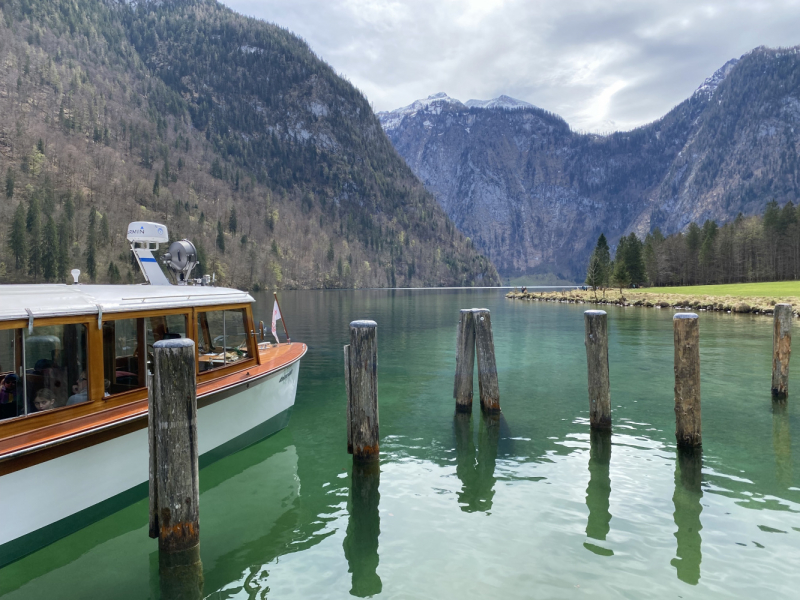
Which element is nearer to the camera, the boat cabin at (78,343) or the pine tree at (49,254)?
the boat cabin at (78,343)

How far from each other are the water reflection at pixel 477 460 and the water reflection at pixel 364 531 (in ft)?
5.27

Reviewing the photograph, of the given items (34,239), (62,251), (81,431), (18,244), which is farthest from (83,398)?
(34,239)

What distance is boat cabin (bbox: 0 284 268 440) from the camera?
24.1 ft

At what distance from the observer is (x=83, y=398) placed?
806 centimetres

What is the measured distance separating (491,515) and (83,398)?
694cm

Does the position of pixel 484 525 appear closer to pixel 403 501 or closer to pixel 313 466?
pixel 403 501

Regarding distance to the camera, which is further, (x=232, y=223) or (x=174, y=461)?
(x=232, y=223)

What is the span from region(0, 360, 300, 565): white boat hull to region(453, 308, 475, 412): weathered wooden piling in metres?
5.50

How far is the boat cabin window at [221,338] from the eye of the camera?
432 inches

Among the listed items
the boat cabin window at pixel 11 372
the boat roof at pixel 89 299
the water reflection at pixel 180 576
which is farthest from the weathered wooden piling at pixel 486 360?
the boat cabin window at pixel 11 372

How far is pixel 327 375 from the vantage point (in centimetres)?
2098

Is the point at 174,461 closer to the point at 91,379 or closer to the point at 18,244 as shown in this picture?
the point at 91,379

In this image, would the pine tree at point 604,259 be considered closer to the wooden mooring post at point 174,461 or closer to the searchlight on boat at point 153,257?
the searchlight on boat at point 153,257

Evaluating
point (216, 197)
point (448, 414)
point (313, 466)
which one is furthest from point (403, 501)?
point (216, 197)
